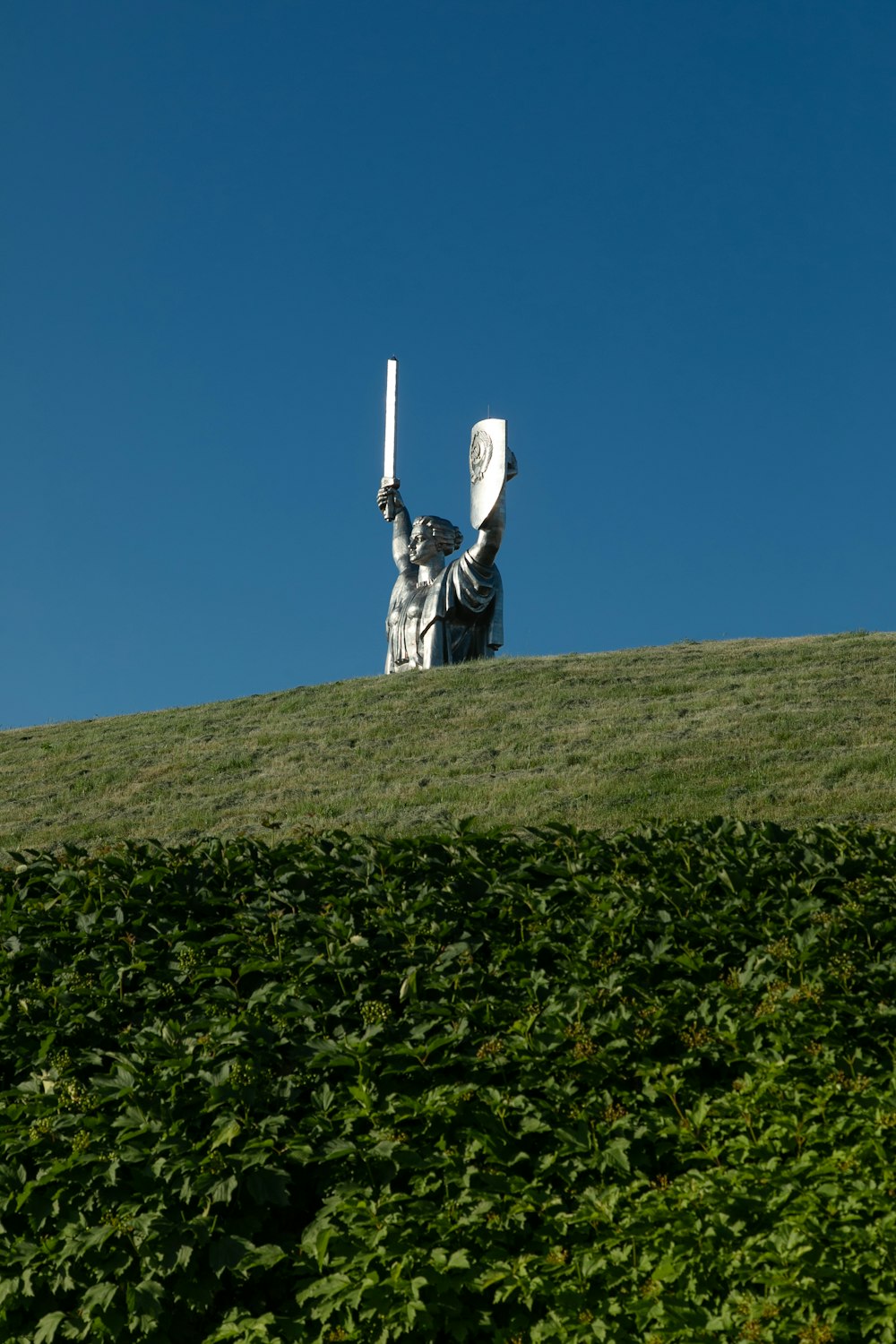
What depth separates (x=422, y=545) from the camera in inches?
864

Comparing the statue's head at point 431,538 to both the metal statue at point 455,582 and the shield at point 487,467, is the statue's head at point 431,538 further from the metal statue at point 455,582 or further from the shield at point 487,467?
the shield at point 487,467

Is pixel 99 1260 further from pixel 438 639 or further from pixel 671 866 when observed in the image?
pixel 438 639

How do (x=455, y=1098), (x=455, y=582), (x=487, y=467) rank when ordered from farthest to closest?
(x=455, y=582)
(x=487, y=467)
(x=455, y=1098)

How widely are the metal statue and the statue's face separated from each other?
0.01m

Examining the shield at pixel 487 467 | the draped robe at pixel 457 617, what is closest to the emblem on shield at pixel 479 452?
the shield at pixel 487 467

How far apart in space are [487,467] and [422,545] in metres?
2.67

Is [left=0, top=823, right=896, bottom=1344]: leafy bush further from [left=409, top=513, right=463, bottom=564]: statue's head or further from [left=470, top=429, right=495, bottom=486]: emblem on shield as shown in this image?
[left=409, top=513, right=463, bottom=564]: statue's head

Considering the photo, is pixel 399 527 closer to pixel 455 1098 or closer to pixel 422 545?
pixel 422 545

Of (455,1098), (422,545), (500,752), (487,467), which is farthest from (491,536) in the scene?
(455,1098)

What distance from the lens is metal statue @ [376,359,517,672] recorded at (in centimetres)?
1955

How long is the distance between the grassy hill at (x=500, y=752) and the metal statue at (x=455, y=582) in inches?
79.5

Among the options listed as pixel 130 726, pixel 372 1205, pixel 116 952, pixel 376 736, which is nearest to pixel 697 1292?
pixel 372 1205

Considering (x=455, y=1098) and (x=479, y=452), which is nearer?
(x=455, y=1098)

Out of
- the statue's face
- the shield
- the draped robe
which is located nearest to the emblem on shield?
the shield
